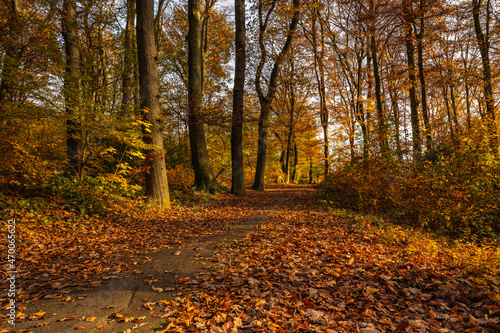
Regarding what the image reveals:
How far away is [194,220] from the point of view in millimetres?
7496

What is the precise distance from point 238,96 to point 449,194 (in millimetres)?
9288

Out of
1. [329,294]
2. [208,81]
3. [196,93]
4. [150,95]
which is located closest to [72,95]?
[150,95]

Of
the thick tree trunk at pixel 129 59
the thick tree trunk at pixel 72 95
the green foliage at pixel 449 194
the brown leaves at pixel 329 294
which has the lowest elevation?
the brown leaves at pixel 329 294

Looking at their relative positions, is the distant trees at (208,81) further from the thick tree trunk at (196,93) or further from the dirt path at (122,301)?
the dirt path at (122,301)

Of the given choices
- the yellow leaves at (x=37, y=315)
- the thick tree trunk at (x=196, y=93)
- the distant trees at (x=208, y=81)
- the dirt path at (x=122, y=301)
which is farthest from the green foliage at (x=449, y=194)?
the yellow leaves at (x=37, y=315)

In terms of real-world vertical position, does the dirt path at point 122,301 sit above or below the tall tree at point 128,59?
below

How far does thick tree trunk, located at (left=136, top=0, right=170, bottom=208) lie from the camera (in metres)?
7.95

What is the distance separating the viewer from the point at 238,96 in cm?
1245

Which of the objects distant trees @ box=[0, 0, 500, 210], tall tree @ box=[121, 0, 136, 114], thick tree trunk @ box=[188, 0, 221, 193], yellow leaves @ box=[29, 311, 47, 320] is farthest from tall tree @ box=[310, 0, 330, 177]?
yellow leaves @ box=[29, 311, 47, 320]

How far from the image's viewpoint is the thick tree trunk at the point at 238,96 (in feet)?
40.8

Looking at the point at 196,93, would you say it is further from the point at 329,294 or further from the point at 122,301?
the point at 329,294

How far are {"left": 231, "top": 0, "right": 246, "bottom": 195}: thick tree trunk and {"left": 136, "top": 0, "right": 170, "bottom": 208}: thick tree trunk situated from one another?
15.6ft

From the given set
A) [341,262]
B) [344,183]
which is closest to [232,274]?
[341,262]

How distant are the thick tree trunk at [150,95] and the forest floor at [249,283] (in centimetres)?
253
